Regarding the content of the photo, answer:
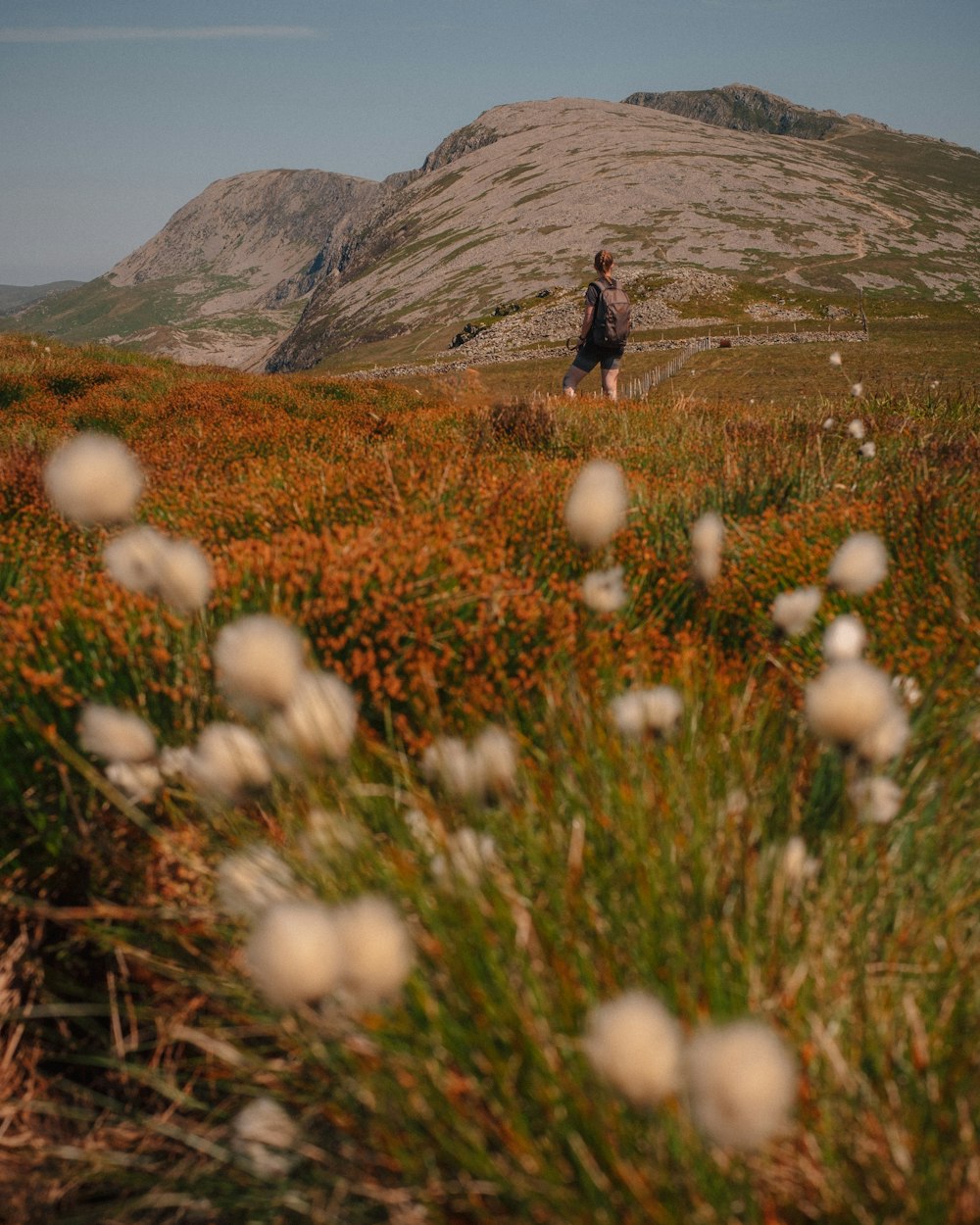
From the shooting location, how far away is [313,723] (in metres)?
1.55

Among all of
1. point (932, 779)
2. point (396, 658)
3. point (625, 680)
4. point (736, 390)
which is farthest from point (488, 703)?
point (736, 390)

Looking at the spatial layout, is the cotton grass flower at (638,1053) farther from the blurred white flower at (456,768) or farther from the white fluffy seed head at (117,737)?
the white fluffy seed head at (117,737)

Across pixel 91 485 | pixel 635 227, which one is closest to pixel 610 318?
pixel 91 485

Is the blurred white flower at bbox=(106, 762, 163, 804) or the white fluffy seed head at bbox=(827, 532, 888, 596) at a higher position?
the white fluffy seed head at bbox=(827, 532, 888, 596)

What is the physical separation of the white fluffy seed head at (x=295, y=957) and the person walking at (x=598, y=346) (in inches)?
454

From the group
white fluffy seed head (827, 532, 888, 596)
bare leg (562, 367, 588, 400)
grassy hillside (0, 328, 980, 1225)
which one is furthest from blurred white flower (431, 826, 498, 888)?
bare leg (562, 367, 588, 400)

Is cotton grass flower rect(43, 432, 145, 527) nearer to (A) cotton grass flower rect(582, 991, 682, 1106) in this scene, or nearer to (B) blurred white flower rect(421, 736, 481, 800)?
(B) blurred white flower rect(421, 736, 481, 800)

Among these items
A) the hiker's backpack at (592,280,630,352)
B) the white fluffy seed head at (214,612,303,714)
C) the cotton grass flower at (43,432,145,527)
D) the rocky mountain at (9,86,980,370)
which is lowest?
the white fluffy seed head at (214,612,303,714)

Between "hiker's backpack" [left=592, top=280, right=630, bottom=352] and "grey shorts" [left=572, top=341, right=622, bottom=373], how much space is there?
0.26ft

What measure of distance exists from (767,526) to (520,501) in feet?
4.65

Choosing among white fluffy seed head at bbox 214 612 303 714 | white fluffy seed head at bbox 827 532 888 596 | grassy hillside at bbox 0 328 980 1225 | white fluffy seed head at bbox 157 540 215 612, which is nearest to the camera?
grassy hillside at bbox 0 328 980 1225

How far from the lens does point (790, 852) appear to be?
170 centimetres

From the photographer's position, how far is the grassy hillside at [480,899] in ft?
4.23

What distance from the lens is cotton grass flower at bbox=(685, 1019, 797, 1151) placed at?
3.03 ft
